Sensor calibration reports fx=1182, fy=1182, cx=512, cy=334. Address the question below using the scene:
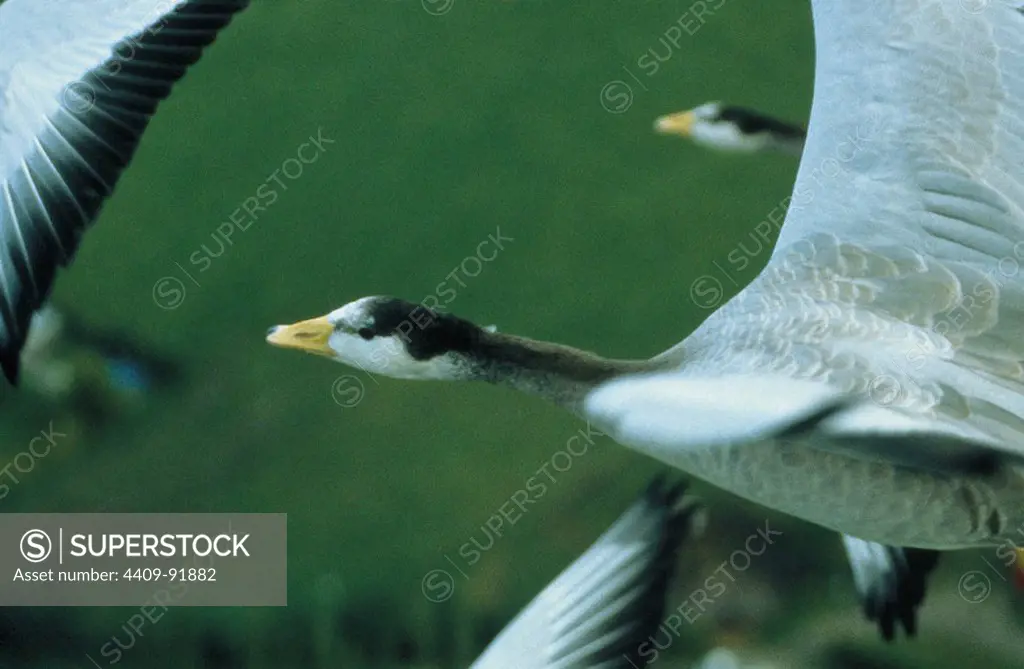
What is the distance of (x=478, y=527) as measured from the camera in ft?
4.70

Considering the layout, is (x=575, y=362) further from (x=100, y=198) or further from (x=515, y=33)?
(x=100, y=198)

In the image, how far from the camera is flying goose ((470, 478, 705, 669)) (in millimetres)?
1363

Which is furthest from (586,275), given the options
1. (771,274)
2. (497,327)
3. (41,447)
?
(41,447)

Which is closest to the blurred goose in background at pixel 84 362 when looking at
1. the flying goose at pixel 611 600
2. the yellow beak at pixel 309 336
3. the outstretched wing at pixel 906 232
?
the yellow beak at pixel 309 336

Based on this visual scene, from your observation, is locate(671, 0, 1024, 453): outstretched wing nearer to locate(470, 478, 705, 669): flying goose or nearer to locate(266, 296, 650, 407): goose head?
locate(266, 296, 650, 407): goose head

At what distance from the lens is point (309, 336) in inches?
52.9

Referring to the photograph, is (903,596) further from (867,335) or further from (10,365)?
(10,365)

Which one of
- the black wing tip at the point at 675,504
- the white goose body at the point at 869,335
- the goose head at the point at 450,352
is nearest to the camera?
the white goose body at the point at 869,335

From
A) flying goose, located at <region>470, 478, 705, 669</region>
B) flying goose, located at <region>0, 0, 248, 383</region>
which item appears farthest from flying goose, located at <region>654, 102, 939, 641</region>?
flying goose, located at <region>0, 0, 248, 383</region>

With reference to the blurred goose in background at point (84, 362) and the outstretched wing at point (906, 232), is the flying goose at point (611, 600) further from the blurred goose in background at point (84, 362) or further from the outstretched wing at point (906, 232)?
the blurred goose in background at point (84, 362)

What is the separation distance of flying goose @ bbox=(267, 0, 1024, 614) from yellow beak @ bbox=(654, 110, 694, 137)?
180 mm

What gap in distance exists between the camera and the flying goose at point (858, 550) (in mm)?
1415

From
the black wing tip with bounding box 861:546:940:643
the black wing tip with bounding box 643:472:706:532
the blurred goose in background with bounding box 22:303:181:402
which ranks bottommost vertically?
the black wing tip with bounding box 861:546:940:643

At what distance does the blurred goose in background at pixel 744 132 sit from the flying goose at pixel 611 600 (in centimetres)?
43
